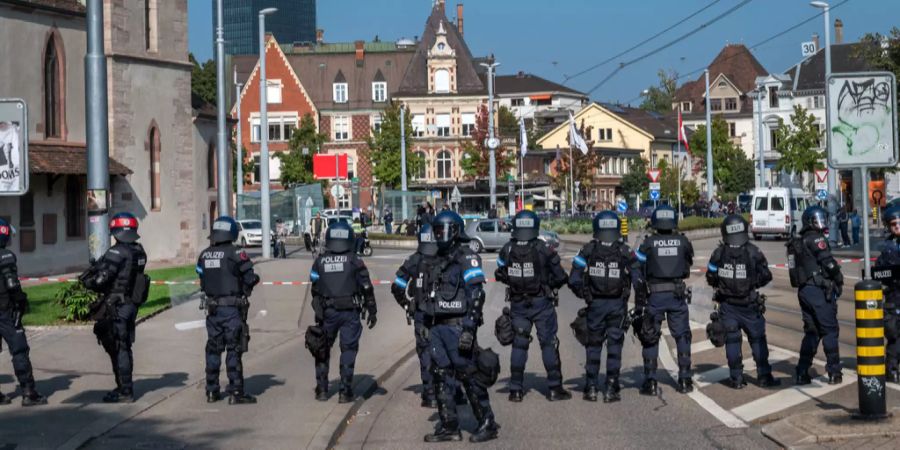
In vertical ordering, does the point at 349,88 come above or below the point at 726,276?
above

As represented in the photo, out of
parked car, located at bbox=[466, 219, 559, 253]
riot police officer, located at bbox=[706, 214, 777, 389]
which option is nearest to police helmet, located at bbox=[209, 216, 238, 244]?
riot police officer, located at bbox=[706, 214, 777, 389]

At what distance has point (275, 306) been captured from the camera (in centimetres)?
2381

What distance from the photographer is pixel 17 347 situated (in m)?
12.2

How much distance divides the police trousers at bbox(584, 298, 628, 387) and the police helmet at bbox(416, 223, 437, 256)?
1939 millimetres

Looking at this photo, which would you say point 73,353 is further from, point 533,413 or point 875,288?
point 875,288

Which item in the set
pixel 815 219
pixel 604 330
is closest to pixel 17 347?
pixel 604 330

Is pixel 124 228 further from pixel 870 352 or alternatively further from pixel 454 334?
pixel 870 352

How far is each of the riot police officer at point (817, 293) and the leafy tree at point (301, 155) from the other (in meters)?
→ 67.9

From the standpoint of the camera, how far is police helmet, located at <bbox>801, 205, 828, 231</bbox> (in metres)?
13.0

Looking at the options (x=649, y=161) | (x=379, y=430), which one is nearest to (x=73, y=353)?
(x=379, y=430)

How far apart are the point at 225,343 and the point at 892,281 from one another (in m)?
6.74

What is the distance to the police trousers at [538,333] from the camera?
12.1 metres

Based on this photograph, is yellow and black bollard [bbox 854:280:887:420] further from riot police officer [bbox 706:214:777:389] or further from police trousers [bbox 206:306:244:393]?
police trousers [bbox 206:306:244:393]

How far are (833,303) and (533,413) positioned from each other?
3.61 meters
